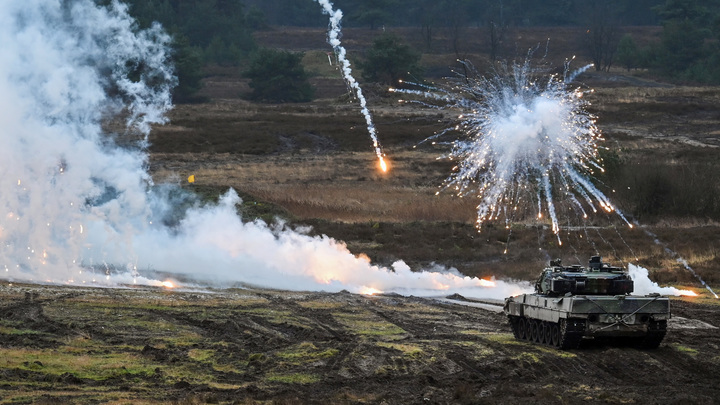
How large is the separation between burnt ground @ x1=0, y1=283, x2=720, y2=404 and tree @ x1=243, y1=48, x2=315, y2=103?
66.6 meters

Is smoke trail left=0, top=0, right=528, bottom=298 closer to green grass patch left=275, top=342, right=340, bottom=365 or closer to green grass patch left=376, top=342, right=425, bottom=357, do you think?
green grass patch left=376, top=342, right=425, bottom=357

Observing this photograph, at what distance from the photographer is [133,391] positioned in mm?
19703

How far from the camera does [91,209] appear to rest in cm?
4253

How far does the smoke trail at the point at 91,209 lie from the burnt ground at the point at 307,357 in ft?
23.0

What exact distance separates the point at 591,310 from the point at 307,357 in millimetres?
6810

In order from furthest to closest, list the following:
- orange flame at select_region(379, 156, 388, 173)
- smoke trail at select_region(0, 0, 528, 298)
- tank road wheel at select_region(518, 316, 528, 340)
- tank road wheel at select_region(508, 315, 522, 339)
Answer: orange flame at select_region(379, 156, 388, 173) < smoke trail at select_region(0, 0, 528, 298) < tank road wheel at select_region(508, 315, 522, 339) < tank road wheel at select_region(518, 316, 528, 340)

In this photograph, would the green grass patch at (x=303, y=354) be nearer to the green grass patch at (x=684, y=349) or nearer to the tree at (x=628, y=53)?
the green grass patch at (x=684, y=349)

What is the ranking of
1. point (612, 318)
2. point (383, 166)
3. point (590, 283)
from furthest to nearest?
point (383, 166), point (590, 283), point (612, 318)

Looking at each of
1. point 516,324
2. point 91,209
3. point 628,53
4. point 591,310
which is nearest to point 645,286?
point 516,324

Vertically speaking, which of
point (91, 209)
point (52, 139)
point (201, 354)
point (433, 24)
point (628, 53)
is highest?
point (433, 24)

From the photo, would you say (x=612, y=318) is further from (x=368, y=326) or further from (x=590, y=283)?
(x=368, y=326)

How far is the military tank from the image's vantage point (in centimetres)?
2570

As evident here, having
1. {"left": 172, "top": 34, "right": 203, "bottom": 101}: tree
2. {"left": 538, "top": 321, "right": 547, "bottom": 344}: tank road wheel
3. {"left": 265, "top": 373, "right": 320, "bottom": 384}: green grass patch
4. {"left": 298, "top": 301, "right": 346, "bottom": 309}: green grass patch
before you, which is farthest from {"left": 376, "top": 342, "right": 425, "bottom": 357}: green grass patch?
{"left": 172, "top": 34, "right": 203, "bottom": 101}: tree

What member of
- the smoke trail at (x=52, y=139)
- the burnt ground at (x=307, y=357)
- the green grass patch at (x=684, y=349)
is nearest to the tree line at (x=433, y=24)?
the smoke trail at (x=52, y=139)
